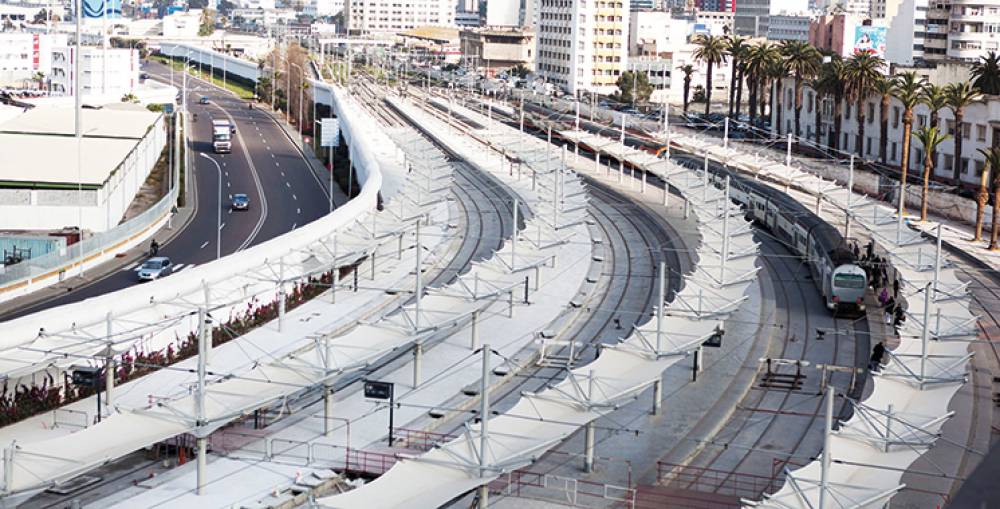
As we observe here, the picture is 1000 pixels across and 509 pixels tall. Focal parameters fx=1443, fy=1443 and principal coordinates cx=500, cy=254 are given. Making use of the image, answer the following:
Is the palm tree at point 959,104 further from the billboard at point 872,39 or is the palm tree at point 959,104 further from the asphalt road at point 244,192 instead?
the billboard at point 872,39

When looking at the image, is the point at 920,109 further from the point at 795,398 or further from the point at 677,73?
the point at 677,73

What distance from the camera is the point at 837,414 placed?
4469cm

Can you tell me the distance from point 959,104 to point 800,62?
106ft

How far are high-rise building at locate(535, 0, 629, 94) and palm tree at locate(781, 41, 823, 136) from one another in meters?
63.4

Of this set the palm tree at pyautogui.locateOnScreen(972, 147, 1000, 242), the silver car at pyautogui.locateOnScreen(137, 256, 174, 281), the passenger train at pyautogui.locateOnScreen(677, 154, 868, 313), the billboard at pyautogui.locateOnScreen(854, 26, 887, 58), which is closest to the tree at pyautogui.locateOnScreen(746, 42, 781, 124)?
the billboard at pyautogui.locateOnScreen(854, 26, 887, 58)

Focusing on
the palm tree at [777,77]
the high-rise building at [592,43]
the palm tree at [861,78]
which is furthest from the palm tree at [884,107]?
the high-rise building at [592,43]

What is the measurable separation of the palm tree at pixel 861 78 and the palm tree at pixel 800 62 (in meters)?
13.1

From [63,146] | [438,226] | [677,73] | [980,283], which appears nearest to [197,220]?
[63,146]

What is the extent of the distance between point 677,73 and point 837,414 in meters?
147

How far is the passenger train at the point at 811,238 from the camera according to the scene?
57781mm

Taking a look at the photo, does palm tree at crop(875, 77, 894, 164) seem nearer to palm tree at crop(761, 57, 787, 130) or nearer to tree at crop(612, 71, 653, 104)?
palm tree at crop(761, 57, 787, 130)

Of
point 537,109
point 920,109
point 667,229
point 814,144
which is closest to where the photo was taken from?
point 667,229

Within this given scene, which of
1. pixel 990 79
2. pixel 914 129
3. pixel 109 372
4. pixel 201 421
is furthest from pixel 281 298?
pixel 990 79

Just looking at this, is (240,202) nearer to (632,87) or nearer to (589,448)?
(589,448)
